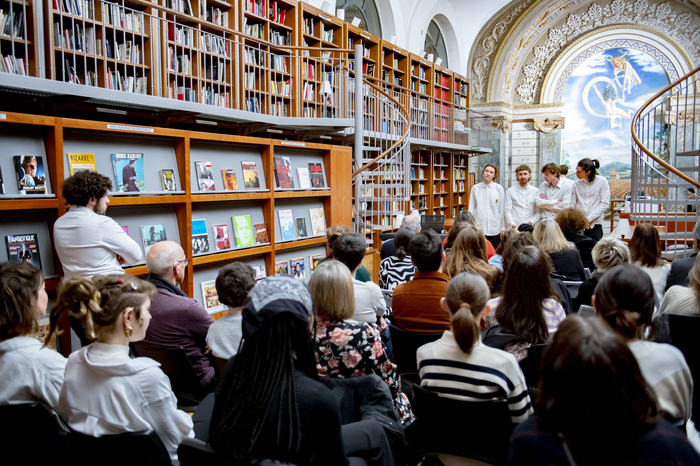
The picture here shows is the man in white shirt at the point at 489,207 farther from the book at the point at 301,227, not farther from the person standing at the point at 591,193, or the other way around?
the book at the point at 301,227

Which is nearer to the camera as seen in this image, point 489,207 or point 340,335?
point 340,335

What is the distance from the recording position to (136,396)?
155 cm

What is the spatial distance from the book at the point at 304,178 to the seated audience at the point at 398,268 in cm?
185

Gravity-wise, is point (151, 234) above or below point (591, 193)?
below

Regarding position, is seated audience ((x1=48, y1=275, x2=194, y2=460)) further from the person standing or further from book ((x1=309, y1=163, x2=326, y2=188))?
the person standing

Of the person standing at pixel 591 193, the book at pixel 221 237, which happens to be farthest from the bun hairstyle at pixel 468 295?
the person standing at pixel 591 193

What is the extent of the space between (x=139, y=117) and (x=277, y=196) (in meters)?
2.05

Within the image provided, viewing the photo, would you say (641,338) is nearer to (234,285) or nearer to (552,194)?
(234,285)

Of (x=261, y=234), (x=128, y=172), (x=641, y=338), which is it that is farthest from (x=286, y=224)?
(x=641, y=338)

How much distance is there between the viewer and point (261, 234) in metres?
4.62

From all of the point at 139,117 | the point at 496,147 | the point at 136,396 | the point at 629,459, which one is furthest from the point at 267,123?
the point at 496,147

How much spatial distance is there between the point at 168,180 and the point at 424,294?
2255mm

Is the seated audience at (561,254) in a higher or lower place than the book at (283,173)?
lower

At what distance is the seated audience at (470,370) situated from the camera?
1612mm
